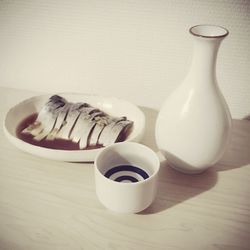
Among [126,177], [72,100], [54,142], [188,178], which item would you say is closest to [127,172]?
[126,177]

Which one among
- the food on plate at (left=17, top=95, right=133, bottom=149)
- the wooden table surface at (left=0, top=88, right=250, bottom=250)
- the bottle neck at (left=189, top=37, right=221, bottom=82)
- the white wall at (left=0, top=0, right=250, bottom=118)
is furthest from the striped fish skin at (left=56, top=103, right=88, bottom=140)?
the bottle neck at (left=189, top=37, right=221, bottom=82)

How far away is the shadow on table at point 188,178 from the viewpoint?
0.66m

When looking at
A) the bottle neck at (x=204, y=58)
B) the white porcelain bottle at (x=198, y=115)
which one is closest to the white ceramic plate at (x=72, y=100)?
the white porcelain bottle at (x=198, y=115)

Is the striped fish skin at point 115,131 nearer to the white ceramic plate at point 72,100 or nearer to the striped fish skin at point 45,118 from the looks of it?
the white ceramic plate at point 72,100

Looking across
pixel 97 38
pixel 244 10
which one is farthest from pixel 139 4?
pixel 244 10

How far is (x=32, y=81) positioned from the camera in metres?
1.10

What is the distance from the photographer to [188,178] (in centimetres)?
71

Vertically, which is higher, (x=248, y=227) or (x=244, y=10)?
(x=244, y=10)

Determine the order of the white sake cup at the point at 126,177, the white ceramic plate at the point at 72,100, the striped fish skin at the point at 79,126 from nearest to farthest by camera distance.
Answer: the white sake cup at the point at 126,177, the white ceramic plate at the point at 72,100, the striped fish skin at the point at 79,126

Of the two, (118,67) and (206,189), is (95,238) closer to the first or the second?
(206,189)

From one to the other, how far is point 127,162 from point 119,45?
0.40 metres

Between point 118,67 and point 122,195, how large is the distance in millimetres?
500

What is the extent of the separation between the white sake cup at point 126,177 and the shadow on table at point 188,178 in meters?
0.06

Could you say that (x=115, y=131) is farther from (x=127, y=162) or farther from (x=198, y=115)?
(x=198, y=115)
